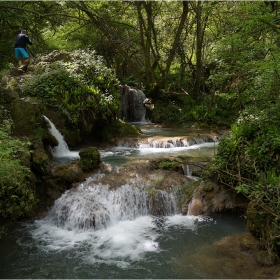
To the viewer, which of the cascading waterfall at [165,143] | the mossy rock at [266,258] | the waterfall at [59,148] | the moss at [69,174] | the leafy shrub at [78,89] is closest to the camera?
the mossy rock at [266,258]

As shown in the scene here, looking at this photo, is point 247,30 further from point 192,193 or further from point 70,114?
point 70,114

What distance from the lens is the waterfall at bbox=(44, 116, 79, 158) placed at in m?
10.1

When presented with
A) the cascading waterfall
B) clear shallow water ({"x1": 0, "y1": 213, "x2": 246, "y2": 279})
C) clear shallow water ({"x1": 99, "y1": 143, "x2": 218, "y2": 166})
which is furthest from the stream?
the cascading waterfall

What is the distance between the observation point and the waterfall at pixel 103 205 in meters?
6.77

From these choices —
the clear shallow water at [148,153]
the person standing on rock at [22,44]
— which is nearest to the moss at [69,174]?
the clear shallow water at [148,153]

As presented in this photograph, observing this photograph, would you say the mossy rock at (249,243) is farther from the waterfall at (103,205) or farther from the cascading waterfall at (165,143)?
the cascading waterfall at (165,143)

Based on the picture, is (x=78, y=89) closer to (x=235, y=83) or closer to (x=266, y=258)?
(x=235, y=83)

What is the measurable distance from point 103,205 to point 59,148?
396 cm

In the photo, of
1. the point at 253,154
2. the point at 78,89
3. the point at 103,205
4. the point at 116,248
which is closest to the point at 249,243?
the point at 253,154

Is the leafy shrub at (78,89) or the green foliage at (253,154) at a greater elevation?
the leafy shrub at (78,89)

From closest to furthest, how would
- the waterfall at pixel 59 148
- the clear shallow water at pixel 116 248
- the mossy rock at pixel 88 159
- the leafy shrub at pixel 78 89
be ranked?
the clear shallow water at pixel 116 248
the mossy rock at pixel 88 159
the waterfall at pixel 59 148
the leafy shrub at pixel 78 89

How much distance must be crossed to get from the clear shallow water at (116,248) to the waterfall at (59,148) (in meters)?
3.57

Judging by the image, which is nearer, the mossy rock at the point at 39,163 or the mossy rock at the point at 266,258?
the mossy rock at the point at 266,258

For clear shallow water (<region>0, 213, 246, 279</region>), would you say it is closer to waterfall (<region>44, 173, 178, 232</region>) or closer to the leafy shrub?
waterfall (<region>44, 173, 178, 232</region>)
